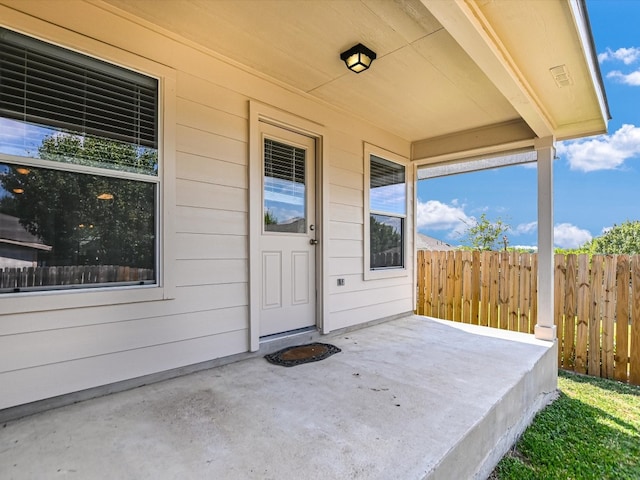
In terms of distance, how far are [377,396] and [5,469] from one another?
1841 millimetres

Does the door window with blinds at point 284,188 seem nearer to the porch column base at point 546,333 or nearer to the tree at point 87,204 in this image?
the tree at point 87,204

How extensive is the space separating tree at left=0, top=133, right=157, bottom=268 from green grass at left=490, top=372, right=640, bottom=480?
2.76m

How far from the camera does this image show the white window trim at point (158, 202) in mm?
1897

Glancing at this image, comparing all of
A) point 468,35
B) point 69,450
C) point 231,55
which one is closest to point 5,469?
point 69,450

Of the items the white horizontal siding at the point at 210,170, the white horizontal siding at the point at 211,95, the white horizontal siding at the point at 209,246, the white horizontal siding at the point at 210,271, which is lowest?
the white horizontal siding at the point at 210,271

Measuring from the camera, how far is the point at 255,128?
2.89 metres

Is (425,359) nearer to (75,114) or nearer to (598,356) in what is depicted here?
(598,356)

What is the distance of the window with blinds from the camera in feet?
6.05

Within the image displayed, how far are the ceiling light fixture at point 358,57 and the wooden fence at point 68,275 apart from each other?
7.22ft

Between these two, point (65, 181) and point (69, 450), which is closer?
point (69, 450)

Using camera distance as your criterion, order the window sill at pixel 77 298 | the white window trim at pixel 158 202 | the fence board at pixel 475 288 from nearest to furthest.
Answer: the window sill at pixel 77 298 → the white window trim at pixel 158 202 → the fence board at pixel 475 288

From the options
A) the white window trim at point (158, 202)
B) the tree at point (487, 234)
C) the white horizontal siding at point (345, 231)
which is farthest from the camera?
the tree at point (487, 234)

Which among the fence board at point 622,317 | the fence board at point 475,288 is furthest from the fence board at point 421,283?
the fence board at point 622,317

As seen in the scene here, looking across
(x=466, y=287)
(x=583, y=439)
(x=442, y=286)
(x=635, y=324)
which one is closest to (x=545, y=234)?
(x=635, y=324)
